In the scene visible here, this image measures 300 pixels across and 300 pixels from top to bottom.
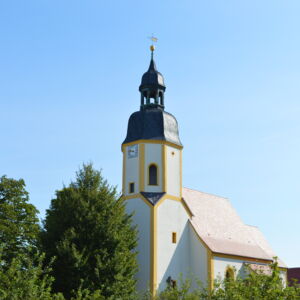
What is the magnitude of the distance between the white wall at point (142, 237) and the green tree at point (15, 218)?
686 cm

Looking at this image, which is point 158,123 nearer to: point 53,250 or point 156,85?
point 156,85

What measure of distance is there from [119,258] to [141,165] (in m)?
7.90

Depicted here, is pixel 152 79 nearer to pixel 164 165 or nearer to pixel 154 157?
pixel 154 157

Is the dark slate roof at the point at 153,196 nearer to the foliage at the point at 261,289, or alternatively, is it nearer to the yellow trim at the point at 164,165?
the yellow trim at the point at 164,165


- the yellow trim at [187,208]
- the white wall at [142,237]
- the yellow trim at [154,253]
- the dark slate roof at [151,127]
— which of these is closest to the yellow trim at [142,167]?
the dark slate roof at [151,127]

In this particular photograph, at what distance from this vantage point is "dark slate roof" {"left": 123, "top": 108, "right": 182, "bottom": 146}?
33500 mm

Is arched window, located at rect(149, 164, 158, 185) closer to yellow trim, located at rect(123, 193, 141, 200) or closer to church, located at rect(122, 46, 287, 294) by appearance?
church, located at rect(122, 46, 287, 294)

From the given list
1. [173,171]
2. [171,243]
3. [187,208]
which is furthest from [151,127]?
[171,243]

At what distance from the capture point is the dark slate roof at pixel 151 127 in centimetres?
3350

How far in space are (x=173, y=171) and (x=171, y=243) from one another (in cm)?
458

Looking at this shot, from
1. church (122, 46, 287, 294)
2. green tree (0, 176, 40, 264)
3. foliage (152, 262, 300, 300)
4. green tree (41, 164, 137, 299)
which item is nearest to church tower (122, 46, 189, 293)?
church (122, 46, 287, 294)

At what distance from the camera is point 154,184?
3291 centimetres

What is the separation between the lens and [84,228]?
26812 millimetres

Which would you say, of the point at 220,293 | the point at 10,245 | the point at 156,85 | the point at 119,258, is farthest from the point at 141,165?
the point at 220,293
